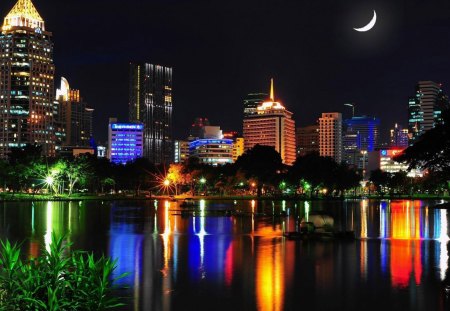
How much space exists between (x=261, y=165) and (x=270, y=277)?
11548cm

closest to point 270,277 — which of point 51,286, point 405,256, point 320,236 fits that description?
point 405,256

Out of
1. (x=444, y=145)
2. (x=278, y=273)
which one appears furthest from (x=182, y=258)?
(x=444, y=145)

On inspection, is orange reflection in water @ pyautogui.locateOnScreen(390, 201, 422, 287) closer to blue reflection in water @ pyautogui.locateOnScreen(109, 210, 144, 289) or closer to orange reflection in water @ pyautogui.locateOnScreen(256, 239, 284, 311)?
orange reflection in water @ pyautogui.locateOnScreen(256, 239, 284, 311)

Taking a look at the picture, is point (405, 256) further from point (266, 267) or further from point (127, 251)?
point (127, 251)

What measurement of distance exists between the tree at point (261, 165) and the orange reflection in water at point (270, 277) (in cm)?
10591

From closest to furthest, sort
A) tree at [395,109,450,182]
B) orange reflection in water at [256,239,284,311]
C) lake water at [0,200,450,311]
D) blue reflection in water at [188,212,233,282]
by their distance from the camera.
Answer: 1. orange reflection in water at [256,239,284,311]
2. lake water at [0,200,450,311]
3. blue reflection in water at [188,212,233,282]
4. tree at [395,109,450,182]

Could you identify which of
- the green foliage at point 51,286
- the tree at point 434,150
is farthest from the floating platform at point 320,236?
the tree at point 434,150

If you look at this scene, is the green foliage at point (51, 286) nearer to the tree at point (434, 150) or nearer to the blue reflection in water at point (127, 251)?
the blue reflection in water at point (127, 251)

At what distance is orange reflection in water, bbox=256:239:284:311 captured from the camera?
54.6 feet

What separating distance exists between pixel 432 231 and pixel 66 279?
107 ft

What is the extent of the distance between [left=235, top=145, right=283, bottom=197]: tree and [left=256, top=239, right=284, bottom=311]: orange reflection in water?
10591cm

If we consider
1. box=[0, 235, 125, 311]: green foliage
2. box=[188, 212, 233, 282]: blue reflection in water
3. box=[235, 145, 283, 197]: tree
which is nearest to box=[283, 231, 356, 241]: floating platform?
box=[188, 212, 233, 282]: blue reflection in water

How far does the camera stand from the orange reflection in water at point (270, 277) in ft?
54.6

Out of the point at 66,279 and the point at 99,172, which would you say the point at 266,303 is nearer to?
the point at 66,279
